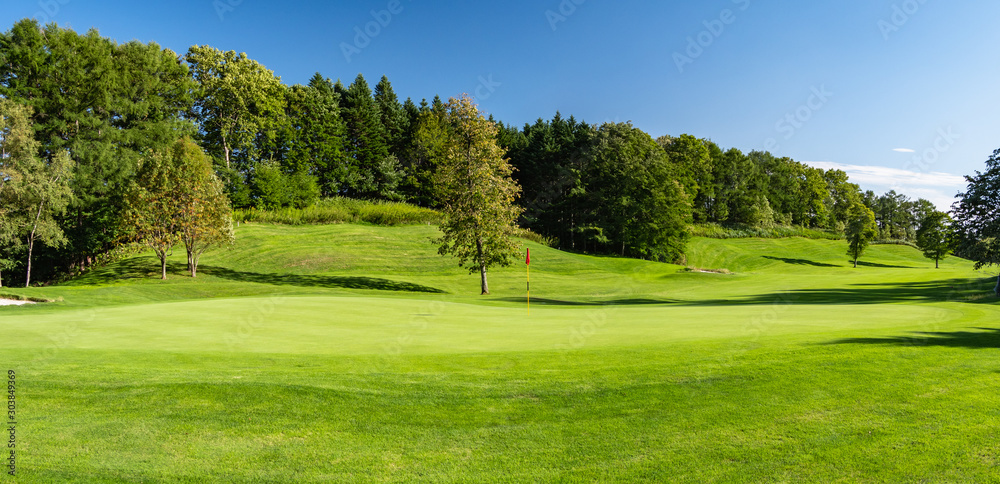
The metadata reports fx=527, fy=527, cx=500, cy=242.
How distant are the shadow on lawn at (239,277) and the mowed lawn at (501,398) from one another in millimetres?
19143

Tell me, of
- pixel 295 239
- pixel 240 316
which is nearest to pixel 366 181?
pixel 295 239

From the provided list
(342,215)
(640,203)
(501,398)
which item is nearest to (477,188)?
(501,398)

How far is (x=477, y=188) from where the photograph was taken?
33250 millimetres

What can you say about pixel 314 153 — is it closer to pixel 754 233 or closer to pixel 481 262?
pixel 481 262

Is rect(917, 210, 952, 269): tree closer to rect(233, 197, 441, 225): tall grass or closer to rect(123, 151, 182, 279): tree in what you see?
rect(233, 197, 441, 225): tall grass

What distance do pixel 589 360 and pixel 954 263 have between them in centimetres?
9657

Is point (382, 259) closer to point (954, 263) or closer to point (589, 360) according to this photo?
point (589, 360)

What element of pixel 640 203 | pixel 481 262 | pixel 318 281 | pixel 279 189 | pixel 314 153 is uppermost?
pixel 314 153

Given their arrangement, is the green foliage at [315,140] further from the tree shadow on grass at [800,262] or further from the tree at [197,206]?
the tree shadow on grass at [800,262]

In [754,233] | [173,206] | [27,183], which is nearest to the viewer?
[27,183]

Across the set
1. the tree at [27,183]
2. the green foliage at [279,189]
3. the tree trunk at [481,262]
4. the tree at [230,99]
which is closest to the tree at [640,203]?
the tree trunk at [481,262]

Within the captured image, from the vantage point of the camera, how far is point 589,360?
9195 millimetres

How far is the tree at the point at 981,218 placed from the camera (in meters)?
31.1

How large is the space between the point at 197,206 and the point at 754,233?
79.3m
